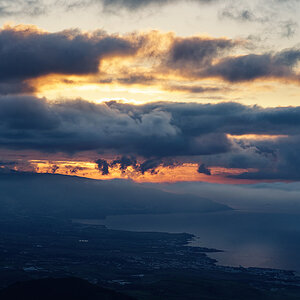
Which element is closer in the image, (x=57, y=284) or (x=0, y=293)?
(x=0, y=293)

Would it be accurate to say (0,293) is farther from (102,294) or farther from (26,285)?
(102,294)

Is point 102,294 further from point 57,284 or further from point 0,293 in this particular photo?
point 0,293

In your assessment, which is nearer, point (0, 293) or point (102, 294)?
point (0, 293)

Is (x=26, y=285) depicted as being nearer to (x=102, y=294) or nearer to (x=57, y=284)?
(x=57, y=284)

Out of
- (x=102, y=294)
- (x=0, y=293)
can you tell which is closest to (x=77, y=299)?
(x=102, y=294)

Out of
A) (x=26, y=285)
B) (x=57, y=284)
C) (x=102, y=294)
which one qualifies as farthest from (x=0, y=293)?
(x=102, y=294)

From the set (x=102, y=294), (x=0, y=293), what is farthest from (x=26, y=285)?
(x=102, y=294)
